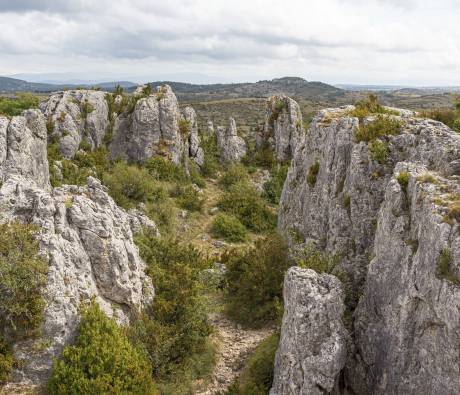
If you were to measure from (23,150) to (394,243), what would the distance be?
23.7 m

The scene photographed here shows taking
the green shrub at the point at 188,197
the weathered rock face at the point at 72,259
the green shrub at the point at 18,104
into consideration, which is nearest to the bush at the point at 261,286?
the weathered rock face at the point at 72,259

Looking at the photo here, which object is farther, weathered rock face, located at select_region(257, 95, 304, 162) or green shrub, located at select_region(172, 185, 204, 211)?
weathered rock face, located at select_region(257, 95, 304, 162)

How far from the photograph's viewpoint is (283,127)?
47.8 meters

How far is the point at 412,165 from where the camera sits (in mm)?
13547

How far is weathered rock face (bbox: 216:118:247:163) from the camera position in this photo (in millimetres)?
49031

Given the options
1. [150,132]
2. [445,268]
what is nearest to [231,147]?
[150,132]

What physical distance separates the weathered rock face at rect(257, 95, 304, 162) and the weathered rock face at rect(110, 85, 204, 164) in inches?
461

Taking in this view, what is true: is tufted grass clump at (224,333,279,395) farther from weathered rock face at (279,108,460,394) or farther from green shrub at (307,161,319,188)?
green shrub at (307,161,319,188)

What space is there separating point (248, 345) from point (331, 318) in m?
5.96

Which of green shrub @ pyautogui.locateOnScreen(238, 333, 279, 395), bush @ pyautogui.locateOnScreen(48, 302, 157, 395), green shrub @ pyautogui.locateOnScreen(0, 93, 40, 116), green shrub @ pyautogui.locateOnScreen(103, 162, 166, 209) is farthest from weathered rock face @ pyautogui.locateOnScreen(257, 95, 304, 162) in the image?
bush @ pyautogui.locateOnScreen(48, 302, 157, 395)

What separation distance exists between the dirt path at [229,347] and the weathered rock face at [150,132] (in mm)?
23754

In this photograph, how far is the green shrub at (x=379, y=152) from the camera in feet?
49.8

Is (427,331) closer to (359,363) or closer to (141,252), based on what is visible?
(359,363)

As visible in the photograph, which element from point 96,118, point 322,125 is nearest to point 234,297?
point 322,125
